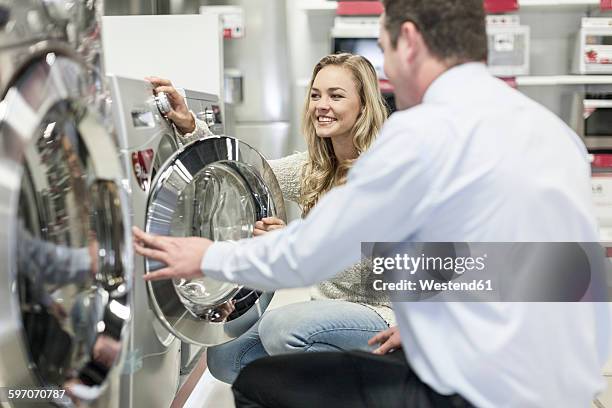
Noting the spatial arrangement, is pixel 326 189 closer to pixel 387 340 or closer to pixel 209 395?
pixel 387 340

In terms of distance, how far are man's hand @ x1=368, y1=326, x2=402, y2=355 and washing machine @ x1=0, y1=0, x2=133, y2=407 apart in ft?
1.82

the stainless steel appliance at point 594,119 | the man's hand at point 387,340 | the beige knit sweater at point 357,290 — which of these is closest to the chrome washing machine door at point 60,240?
the man's hand at point 387,340

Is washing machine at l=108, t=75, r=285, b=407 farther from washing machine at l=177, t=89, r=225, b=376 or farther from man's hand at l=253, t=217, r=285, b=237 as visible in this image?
washing machine at l=177, t=89, r=225, b=376

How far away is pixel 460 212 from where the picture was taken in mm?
1076

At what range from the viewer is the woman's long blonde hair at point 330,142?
1938 mm

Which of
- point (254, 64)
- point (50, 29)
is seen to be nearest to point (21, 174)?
point (50, 29)

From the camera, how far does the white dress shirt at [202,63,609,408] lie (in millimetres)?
1054

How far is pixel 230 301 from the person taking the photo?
1795 mm

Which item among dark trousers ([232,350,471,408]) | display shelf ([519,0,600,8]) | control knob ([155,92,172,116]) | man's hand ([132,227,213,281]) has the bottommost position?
dark trousers ([232,350,471,408])

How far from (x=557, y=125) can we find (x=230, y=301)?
983 millimetres

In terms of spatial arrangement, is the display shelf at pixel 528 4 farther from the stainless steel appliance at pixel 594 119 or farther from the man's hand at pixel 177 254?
the man's hand at pixel 177 254

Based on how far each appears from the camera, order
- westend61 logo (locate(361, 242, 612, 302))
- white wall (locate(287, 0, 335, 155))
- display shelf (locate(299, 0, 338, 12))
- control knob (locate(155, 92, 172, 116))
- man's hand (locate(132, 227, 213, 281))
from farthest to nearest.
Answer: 1. white wall (locate(287, 0, 335, 155))
2. display shelf (locate(299, 0, 338, 12))
3. control knob (locate(155, 92, 172, 116))
4. man's hand (locate(132, 227, 213, 281))
5. westend61 logo (locate(361, 242, 612, 302))

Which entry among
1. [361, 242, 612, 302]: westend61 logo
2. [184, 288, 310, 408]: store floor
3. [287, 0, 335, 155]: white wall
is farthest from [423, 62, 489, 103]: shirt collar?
[287, 0, 335, 155]: white wall

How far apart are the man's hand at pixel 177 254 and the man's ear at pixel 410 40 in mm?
494
